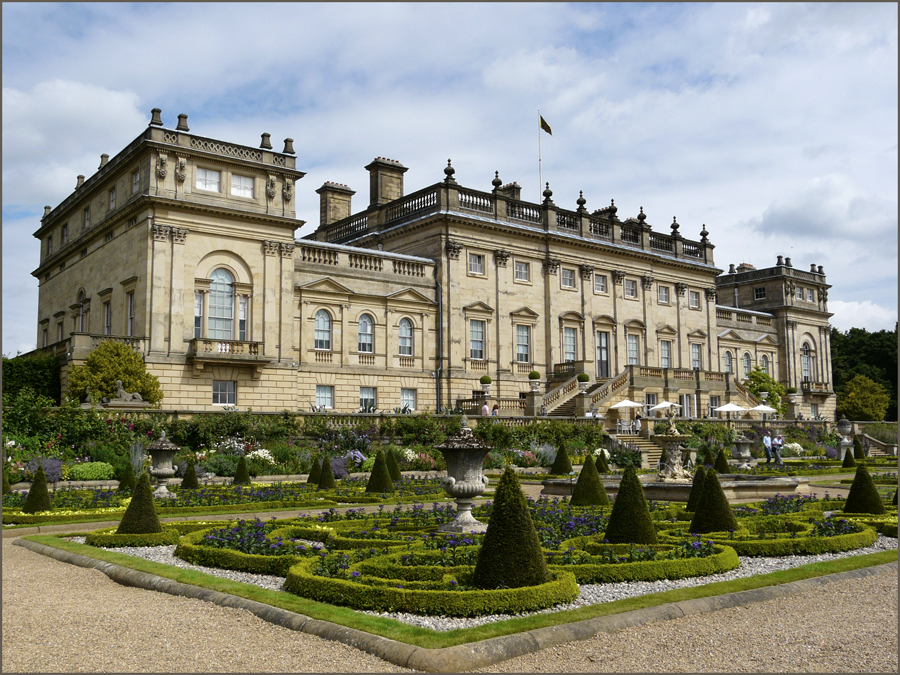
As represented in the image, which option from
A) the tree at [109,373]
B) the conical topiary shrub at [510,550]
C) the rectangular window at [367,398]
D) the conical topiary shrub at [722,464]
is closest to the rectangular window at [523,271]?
the rectangular window at [367,398]

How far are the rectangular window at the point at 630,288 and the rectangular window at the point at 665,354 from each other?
3271 mm

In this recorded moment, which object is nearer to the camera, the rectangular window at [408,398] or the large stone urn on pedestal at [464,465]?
the large stone urn on pedestal at [464,465]

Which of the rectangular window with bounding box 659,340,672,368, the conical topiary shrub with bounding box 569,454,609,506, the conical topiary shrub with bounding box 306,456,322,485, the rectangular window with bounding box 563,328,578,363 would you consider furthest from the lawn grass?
the rectangular window with bounding box 659,340,672,368

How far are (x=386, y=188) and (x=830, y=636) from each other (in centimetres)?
3681

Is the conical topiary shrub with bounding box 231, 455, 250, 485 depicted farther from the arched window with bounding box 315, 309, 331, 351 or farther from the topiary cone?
the arched window with bounding box 315, 309, 331, 351

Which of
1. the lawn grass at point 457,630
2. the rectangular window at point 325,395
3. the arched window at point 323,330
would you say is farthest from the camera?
the arched window at point 323,330

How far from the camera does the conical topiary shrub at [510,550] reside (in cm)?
781

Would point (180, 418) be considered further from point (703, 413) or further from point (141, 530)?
point (703, 413)

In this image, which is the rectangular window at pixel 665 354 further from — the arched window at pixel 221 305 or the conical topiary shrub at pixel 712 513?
the conical topiary shrub at pixel 712 513

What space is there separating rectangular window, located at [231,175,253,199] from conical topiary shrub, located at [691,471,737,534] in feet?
79.6

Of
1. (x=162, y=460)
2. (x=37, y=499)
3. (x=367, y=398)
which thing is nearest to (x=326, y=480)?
(x=162, y=460)

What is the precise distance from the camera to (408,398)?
36.4 metres

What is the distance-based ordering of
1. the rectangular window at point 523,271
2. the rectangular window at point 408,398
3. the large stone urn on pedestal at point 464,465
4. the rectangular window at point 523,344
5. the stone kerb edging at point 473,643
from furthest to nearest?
the rectangular window at point 523,271 < the rectangular window at point 523,344 < the rectangular window at point 408,398 < the large stone urn on pedestal at point 464,465 < the stone kerb edging at point 473,643

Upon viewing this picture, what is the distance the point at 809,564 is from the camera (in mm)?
10047
